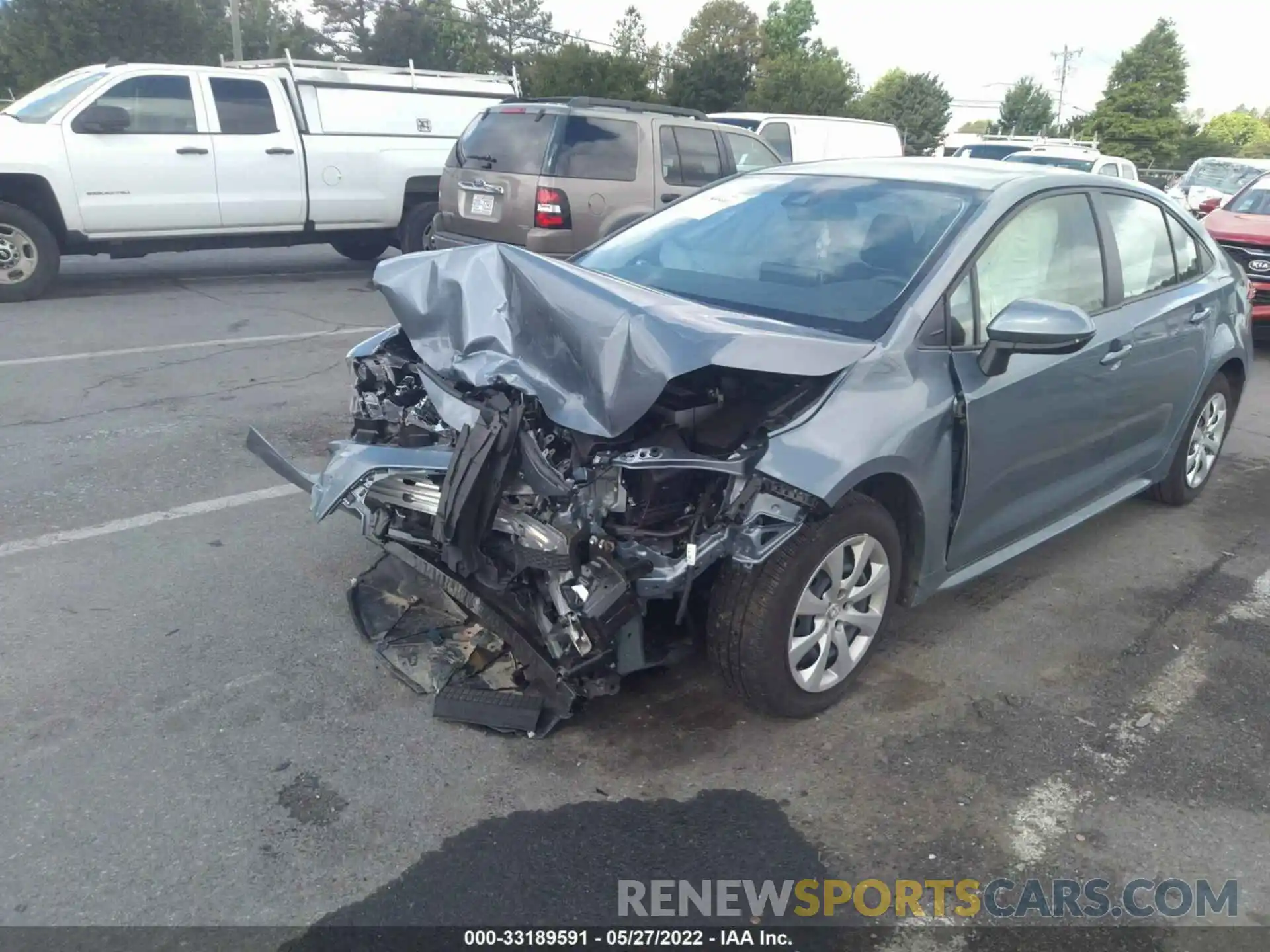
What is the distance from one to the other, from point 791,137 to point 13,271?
32.9 feet

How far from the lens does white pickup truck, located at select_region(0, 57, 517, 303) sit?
9.43m

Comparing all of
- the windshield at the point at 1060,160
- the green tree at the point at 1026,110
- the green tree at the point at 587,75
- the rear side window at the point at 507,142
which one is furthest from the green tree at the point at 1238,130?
the rear side window at the point at 507,142

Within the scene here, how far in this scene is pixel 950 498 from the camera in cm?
370

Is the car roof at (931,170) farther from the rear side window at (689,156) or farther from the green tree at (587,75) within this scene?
the green tree at (587,75)

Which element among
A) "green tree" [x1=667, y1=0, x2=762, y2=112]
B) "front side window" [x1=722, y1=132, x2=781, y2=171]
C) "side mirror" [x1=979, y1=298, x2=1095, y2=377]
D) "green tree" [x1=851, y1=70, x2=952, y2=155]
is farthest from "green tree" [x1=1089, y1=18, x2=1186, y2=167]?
"side mirror" [x1=979, y1=298, x2=1095, y2=377]

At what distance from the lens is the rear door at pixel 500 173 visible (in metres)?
8.98

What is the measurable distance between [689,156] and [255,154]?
4467 millimetres

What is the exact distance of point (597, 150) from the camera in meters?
9.20

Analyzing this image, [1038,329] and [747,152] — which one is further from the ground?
[1038,329]

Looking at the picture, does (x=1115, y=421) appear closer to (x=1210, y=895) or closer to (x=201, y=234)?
(x=1210, y=895)

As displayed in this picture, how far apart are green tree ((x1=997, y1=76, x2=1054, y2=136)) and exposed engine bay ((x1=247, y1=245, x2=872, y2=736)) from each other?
73204mm

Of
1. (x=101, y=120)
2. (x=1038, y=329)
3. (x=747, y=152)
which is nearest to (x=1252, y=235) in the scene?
(x=747, y=152)

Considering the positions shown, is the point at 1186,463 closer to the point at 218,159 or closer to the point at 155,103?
the point at 218,159

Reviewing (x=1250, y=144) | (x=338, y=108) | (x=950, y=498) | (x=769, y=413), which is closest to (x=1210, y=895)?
(x=950, y=498)
